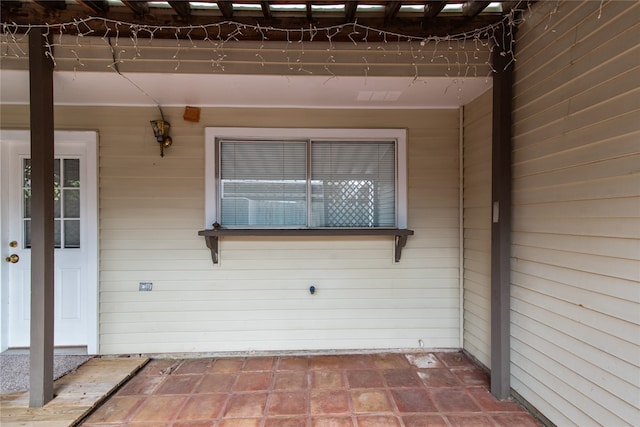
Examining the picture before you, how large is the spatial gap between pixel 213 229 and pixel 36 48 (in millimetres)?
1717

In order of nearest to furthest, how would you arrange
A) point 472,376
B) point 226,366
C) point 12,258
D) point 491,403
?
point 491,403 → point 472,376 → point 226,366 → point 12,258

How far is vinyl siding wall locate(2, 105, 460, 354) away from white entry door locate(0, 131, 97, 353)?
0.19 m

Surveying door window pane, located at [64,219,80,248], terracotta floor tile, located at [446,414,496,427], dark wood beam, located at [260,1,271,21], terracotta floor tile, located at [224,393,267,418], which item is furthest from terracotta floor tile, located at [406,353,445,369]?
door window pane, located at [64,219,80,248]

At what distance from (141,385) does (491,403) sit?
2582 mm

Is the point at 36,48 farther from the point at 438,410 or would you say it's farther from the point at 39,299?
the point at 438,410

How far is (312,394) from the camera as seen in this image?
2.28 meters

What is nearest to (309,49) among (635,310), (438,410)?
(635,310)

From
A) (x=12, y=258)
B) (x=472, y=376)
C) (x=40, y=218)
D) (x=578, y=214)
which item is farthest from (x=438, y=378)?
(x=12, y=258)

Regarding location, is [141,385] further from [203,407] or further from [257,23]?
[257,23]

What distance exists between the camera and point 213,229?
9.27ft

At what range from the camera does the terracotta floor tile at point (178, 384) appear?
92.3 inches

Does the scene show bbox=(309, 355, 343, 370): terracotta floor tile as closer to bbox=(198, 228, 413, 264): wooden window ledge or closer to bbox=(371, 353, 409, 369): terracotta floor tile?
bbox=(371, 353, 409, 369): terracotta floor tile

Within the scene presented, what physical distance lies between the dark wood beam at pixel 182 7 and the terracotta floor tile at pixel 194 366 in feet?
8.97

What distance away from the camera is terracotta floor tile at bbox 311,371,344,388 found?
2398 millimetres
